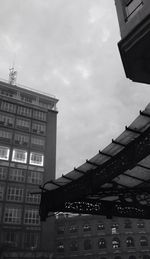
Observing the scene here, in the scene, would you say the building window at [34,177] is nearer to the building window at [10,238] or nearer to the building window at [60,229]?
the building window at [10,238]

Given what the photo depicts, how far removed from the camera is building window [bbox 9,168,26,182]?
56050 millimetres

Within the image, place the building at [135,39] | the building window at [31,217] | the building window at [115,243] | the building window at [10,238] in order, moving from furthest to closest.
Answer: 1. the building window at [115,243]
2. the building window at [31,217]
3. the building window at [10,238]
4. the building at [135,39]

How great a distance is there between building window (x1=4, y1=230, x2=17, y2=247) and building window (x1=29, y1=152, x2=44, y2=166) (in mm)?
15105

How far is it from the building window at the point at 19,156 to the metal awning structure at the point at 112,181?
4826 cm

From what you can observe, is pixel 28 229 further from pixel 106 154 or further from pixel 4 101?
pixel 106 154

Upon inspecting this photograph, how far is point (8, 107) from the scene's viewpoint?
64.4 meters

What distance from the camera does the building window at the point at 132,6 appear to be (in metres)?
9.19

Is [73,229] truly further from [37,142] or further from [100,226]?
[37,142]

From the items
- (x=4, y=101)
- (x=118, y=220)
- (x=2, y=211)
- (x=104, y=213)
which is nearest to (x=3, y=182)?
(x=2, y=211)

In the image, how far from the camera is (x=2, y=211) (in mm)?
52031

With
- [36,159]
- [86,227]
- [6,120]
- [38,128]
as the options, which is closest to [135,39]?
[36,159]

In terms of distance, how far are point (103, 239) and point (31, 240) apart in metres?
18.2

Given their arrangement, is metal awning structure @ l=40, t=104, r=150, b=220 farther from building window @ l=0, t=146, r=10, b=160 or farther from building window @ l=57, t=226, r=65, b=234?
building window @ l=57, t=226, r=65, b=234

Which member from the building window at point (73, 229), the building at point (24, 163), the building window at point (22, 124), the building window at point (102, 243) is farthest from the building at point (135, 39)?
the building window at point (73, 229)
